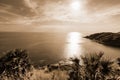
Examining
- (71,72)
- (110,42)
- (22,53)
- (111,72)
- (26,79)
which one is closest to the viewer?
(26,79)

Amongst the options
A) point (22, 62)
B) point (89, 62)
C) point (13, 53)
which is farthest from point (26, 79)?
point (89, 62)

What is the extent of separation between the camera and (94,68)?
17.0 metres

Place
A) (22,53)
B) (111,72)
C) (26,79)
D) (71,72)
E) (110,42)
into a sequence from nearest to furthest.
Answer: (26,79) → (111,72) → (71,72) → (22,53) → (110,42)

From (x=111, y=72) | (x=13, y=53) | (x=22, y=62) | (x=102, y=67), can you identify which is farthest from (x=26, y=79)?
(x=111, y=72)

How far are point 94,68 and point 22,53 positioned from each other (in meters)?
10.4

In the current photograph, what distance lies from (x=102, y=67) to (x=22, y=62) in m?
10.8

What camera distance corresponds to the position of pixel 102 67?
16891 millimetres

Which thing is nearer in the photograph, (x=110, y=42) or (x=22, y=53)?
(x=22, y=53)

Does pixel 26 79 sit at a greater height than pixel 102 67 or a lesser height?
lesser

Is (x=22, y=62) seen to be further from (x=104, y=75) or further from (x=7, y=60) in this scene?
(x=104, y=75)

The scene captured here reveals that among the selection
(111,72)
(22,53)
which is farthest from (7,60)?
(111,72)

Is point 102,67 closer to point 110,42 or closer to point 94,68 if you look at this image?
point 94,68

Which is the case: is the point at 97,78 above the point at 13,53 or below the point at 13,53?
below

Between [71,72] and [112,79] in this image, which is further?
[71,72]
